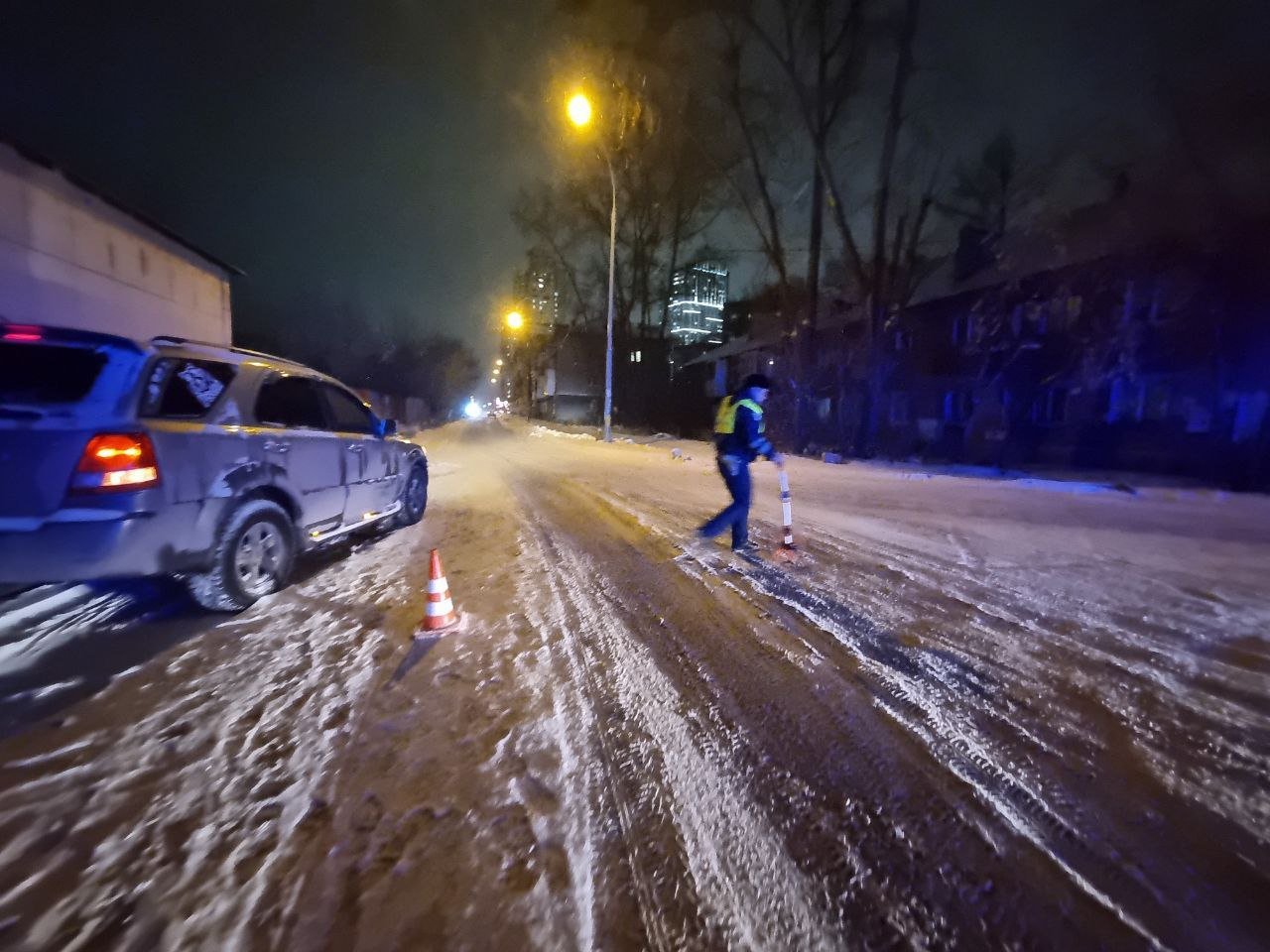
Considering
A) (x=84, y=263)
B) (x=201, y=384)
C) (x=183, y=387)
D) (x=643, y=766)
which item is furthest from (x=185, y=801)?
(x=84, y=263)

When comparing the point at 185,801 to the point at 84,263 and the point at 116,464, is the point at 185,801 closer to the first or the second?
A: the point at 116,464

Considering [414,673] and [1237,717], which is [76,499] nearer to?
[414,673]

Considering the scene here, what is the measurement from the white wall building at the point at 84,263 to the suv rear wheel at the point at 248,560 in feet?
31.7

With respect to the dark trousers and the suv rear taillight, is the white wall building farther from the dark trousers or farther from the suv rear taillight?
the dark trousers

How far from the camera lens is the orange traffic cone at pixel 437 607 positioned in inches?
165

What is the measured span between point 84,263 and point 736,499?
1757 centimetres

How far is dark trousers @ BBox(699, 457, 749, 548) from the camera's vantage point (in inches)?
253

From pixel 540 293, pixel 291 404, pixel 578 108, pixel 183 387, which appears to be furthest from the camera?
pixel 540 293

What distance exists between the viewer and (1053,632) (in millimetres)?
4203

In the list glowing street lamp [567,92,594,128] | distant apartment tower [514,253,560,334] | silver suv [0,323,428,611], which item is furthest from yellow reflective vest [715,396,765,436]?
distant apartment tower [514,253,560,334]

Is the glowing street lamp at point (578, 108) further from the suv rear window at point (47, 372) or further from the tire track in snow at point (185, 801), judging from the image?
the tire track in snow at point (185, 801)

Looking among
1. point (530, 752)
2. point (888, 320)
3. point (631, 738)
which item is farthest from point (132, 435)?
point (888, 320)

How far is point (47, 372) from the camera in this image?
11.9ft

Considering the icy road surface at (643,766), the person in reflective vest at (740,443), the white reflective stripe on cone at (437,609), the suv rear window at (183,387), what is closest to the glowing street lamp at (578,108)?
the person in reflective vest at (740,443)
